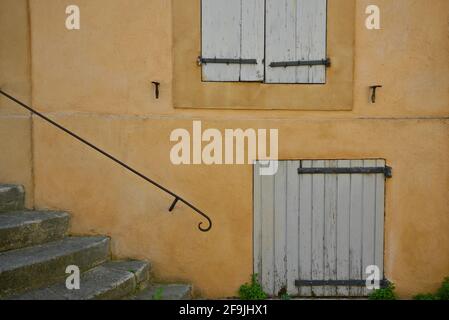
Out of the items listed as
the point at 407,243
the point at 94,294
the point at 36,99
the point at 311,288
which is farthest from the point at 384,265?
the point at 36,99

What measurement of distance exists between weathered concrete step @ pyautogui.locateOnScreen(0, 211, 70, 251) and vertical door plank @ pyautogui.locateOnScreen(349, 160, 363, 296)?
2.95m

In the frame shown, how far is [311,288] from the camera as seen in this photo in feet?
11.6

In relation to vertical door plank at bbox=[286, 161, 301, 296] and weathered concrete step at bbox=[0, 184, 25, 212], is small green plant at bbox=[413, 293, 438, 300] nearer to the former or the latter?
vertical door plank at bbox=[286, 161, 301, 296]

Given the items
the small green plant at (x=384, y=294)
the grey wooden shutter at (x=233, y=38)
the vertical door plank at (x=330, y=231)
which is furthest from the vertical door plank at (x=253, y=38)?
the small green plant at (x=384, y=294)

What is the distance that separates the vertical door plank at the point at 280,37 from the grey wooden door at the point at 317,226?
0.92 metres

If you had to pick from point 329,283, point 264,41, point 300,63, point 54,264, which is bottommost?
point 329,283

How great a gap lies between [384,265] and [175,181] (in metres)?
2.37

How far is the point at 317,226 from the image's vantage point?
11.6 feet

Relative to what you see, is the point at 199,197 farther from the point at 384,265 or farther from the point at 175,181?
the point at 384,265

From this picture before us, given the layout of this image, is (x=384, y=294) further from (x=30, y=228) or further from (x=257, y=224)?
(x=30, y=228)

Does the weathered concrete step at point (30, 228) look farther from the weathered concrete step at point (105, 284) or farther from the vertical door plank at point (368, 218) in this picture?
the vertical door plank at point (368, 218)

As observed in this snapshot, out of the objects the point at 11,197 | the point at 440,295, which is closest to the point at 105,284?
the point at 11,197

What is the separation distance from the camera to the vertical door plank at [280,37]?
3.46 m

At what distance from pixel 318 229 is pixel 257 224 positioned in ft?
2.12
